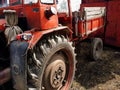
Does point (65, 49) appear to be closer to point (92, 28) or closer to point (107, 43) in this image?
point (92, 28)

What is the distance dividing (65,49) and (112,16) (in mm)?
3664

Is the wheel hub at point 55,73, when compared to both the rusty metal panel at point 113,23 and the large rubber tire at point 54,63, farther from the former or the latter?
the rusty metal panel at point 113,23

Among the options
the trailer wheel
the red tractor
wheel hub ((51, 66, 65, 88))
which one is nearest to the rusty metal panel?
the trailer wheel

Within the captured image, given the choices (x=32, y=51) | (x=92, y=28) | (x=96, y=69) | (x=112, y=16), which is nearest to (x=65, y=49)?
(x=32, y=51)

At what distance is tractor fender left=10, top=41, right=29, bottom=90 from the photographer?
115 inches

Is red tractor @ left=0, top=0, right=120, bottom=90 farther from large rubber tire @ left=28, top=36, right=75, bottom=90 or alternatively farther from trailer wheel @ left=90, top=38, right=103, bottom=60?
trailer wheel @ left=90, top=38, right=103, bottom=60

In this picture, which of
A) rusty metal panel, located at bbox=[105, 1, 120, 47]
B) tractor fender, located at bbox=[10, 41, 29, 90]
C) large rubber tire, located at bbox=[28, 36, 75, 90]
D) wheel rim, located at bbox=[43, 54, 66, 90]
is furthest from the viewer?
rusty metal panel, located at bbox=[105, 1, 120, 47]

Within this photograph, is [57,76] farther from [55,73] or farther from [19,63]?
[19,63]

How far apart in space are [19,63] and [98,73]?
8.70ft

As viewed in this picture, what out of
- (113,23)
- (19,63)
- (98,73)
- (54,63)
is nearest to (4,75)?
(19,63)

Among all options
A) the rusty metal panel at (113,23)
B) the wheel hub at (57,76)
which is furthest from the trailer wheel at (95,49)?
the wheel hub at (57,76)

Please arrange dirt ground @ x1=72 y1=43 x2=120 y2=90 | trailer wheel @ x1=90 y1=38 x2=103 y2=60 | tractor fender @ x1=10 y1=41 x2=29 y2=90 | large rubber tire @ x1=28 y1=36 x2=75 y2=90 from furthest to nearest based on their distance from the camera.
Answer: trailer wheel @ x1=90 y1=38 x2=103 y2=60 → dirt ground @ x1=72 y1=43 x2=120 y2=90 → large rubber tire @ x1=28 y1=36 x2=75 y2=90 → tractor fender @ x1=10 y1=41 x2=29 y2=90

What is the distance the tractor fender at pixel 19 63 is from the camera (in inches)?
115

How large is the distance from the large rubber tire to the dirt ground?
22.4 inches
